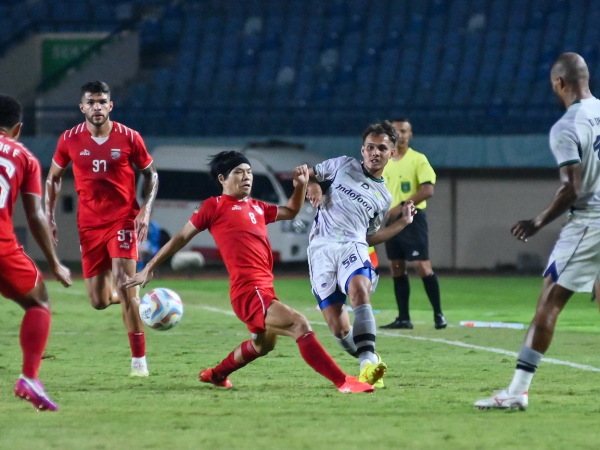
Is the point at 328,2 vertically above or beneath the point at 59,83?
above

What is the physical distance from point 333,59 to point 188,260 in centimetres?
807

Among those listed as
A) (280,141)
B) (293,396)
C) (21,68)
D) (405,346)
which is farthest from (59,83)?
(293,396)

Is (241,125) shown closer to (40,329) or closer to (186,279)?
(186,279)

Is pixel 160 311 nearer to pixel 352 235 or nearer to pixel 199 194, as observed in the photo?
pixel 352 235

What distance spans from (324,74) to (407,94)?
2344 mm

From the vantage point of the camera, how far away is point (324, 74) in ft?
94.0

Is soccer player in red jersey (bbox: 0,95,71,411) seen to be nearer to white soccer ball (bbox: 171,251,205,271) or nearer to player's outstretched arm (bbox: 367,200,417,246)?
player's outstretched arm (bbox: 367,200,417,246)

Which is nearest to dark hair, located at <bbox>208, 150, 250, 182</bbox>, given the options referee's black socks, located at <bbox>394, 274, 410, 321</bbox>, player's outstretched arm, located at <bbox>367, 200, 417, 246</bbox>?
player's outstretched arm, located at <bbox>367, 200, 417, 246</bbox>

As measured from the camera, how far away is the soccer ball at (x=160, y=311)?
27.2 feet

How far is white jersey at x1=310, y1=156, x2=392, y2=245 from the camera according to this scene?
8.29 metres

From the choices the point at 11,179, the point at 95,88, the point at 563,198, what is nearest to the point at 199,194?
the point at 95,88

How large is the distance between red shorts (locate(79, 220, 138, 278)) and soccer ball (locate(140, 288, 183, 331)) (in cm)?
58

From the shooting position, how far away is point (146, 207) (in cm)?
887

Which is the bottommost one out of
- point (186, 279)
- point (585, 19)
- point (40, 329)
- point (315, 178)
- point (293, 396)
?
point (186, 279)
